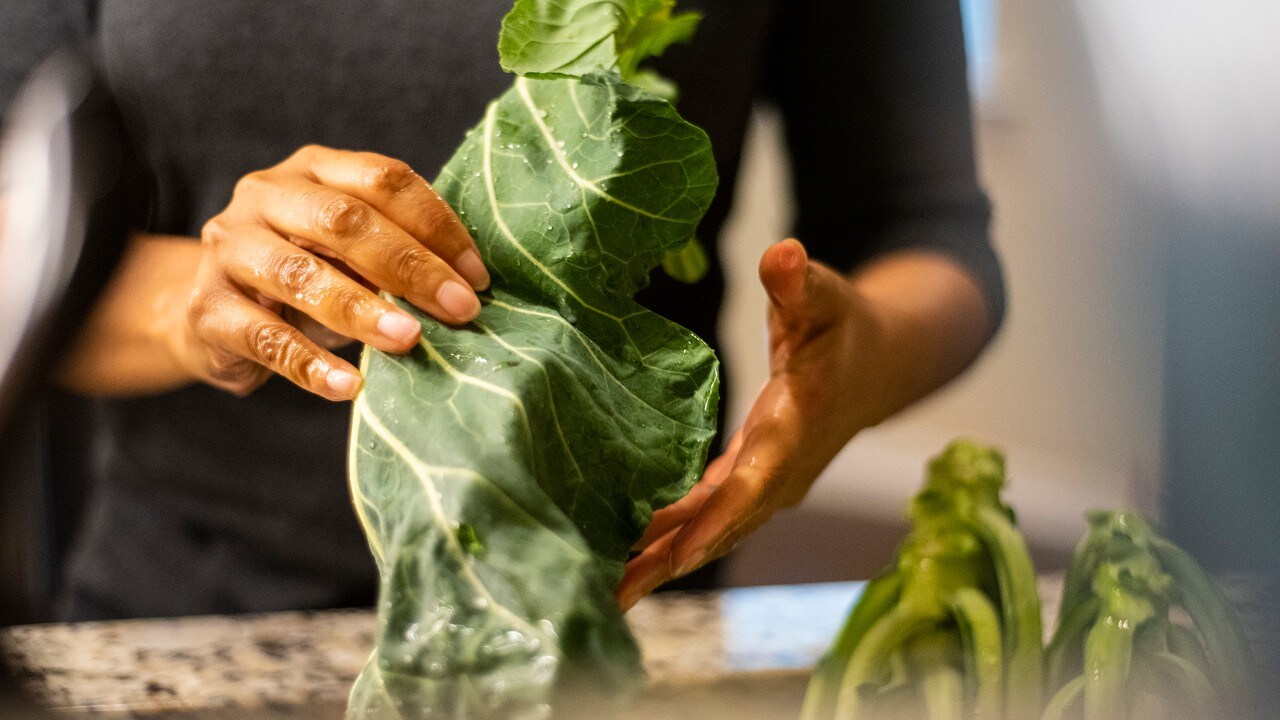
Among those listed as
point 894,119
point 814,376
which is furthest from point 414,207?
point 894,119

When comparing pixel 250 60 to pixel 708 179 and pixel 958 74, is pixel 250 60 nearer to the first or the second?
pixel 708 179

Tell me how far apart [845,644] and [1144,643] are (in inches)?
6.4

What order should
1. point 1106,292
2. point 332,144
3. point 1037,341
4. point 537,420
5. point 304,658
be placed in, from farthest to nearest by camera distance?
point 1037,341, point 1106,292, point 332,144, point 304,658, point 537,420

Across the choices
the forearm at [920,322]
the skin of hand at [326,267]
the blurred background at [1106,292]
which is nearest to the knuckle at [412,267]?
the skin of hand at [326,267]

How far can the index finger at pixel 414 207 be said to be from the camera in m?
0.35

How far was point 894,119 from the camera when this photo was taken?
2.41ft

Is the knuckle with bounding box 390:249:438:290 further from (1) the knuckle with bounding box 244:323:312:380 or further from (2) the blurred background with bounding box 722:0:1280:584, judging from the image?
(2) the blurred background with bounding box 722:0:1280:584

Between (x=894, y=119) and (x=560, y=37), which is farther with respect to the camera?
(x=894, y=119)

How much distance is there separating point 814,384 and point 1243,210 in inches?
19.7

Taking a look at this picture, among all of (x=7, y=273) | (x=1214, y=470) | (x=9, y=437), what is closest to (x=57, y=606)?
(x=9, y=437)

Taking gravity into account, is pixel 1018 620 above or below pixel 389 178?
below

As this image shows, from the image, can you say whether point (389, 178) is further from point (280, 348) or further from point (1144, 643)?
point (1144, 643)

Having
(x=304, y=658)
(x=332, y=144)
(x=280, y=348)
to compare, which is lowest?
(x=304, y=658)

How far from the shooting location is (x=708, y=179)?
37 cm
